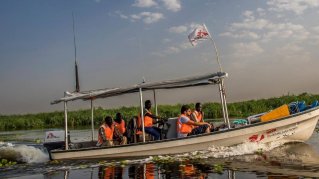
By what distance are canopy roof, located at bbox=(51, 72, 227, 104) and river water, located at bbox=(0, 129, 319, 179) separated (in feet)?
6.94

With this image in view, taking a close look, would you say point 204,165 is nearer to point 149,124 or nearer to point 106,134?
point 149,124

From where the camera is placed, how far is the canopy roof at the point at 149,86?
1252 cm

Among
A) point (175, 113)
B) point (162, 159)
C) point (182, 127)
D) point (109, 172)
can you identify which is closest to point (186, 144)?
point (182, 127)

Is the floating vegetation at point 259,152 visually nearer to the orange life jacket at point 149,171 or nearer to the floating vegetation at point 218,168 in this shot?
the floating vegetation at point 218,168

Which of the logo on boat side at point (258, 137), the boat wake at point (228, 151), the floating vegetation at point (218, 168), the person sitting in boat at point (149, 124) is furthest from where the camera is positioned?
the person sitting in boat at point (149, 124)

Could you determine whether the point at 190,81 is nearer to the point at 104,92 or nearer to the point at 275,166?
the point at 104,92

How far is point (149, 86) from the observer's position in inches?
503

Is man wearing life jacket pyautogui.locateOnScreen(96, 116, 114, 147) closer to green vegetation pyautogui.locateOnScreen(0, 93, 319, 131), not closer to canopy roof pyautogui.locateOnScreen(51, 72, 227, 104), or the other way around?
canopy roof pyautogui.locateOnScreen(51, 72, 227, 104)

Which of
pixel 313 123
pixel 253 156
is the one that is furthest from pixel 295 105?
pixel 253 156

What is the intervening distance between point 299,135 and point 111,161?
657cm

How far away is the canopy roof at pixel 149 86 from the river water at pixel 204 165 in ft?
6.94

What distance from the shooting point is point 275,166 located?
34.5ft

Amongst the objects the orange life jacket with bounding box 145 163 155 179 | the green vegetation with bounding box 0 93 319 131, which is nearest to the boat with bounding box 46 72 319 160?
the orange life jacket with bounding box 145 163 155 179

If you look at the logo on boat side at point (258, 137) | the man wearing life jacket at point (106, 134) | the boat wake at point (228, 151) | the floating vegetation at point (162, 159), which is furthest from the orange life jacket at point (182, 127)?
the man wearing life jacket at point (106, 134)
